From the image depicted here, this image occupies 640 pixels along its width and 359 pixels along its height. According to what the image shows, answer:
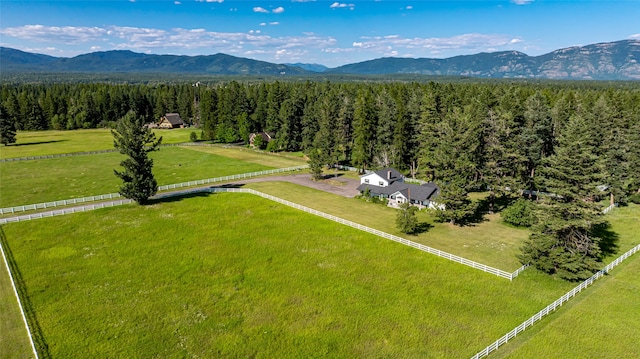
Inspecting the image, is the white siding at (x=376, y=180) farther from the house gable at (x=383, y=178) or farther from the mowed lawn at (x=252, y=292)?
the mowed lawn at (x=252, y=292)

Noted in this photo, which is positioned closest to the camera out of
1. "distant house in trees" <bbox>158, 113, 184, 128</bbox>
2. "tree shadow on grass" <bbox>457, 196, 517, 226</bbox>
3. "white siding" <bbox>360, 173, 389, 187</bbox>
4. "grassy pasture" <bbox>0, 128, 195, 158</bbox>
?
"tree shadow on grass" <bbox>457, 196, 517, 226</bbox>

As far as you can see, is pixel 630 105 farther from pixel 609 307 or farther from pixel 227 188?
pixel 227 188

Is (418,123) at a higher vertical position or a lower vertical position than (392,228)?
higher

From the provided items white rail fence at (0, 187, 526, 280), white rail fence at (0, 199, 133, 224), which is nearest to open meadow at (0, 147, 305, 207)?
white rail fence at (0, 199, 133, 224)

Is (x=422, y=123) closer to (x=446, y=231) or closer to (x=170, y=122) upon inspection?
(x=446, y=231)

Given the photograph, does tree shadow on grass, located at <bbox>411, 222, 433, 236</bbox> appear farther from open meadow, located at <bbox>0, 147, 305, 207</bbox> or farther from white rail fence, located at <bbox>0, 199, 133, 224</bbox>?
open meadow, located at <bbox>0, 147, 305, 207</bbox>

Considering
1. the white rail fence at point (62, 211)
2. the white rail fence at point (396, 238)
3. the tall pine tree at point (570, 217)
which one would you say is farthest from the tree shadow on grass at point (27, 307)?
the tall pine tree at point (570, 217)

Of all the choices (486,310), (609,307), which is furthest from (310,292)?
(609,307)

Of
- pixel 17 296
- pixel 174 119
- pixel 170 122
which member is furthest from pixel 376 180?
pixel 174 119
